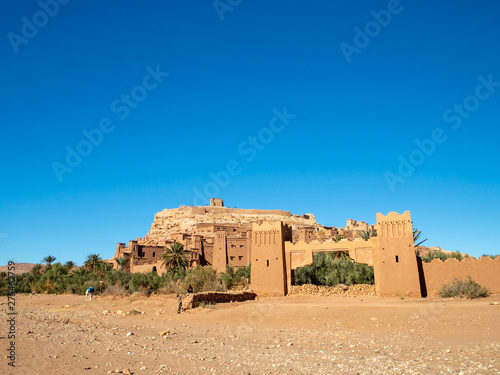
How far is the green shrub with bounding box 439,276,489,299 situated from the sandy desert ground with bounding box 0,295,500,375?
0.70 m

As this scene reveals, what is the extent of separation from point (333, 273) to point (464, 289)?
9.57 meters

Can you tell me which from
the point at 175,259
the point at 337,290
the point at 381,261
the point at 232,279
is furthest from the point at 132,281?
the point at 381,261

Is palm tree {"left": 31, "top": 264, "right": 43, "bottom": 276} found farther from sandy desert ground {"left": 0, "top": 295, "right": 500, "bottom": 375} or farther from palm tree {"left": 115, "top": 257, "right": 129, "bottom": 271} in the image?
sandy desert ground {"left": 0, "top": 295, "right": 500, "bottom": 375}

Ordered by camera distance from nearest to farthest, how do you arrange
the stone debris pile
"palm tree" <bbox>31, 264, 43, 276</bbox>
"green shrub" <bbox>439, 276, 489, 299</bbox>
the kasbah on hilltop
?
"green shrub" <bbox>439, 276, 489, 299</bbox> < the kasbah on hilltop < the stone debris pile < "palm tree" <bbox>31, 264, 43, 276</bbox>

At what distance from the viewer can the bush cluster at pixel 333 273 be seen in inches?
1063

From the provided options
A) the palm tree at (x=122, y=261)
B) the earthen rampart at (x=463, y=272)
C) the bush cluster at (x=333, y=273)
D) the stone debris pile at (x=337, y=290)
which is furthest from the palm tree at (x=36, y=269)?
the earthen rampart at (x=463, y=272)

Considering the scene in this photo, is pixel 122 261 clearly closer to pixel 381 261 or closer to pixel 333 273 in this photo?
pixel 333 273

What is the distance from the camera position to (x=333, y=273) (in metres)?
28.4

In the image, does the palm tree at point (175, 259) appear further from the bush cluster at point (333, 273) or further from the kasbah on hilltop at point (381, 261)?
the kasbah on hilltop at point (381, 261)

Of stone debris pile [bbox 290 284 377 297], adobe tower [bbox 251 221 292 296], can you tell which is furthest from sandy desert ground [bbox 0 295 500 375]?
adobe tower [bbox 251 221 292 296]

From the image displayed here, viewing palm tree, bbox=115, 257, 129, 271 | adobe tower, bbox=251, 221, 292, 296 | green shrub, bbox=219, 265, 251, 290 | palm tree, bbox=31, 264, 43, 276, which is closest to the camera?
adobe tower, bbox=251, 221, 292, 296

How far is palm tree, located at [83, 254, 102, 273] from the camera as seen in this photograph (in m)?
47.9

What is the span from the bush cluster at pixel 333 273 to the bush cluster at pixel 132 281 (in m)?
5.75

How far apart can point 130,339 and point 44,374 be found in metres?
4.97
